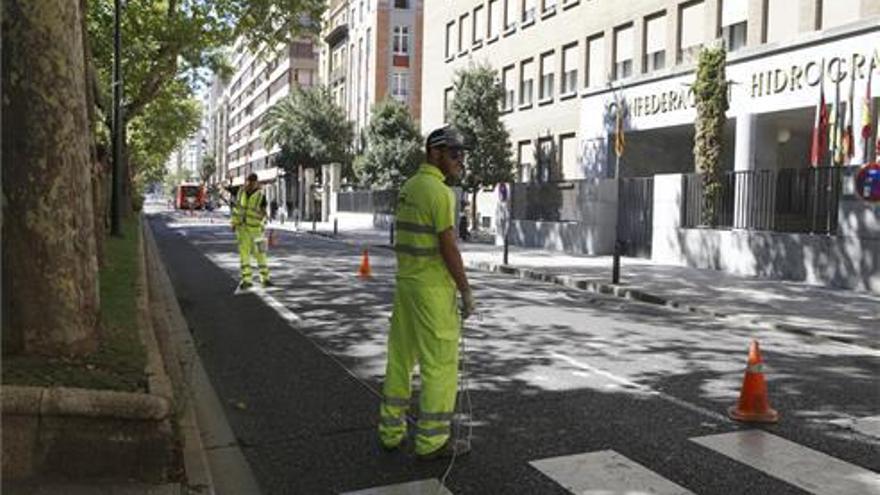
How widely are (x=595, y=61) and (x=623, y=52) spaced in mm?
2073

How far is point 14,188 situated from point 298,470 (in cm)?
230

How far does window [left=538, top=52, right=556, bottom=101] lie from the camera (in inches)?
1499

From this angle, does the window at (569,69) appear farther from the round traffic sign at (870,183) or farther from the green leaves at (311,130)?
the green leaves at (311,130)

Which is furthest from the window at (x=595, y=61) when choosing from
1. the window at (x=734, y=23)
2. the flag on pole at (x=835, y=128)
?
the flag on pole at (x=835, y=128)

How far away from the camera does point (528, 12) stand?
132ft

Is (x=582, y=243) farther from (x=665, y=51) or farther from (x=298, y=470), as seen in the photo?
(x=298, y=470)

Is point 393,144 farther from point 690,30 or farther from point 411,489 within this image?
point 411,489

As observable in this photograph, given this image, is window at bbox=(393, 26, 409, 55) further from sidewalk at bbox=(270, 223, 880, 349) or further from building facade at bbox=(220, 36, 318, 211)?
sidewalk at bbox=(270, 223, 880, 349)

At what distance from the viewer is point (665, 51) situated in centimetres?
3012

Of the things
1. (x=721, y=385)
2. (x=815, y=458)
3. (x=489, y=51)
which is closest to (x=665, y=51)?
(x=489, y=51)

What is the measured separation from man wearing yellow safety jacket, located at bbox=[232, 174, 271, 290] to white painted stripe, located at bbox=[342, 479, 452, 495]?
1052 centimetres

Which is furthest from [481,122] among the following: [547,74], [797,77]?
[797,77]

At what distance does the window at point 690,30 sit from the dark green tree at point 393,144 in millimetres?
17707

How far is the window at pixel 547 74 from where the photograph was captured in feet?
125
